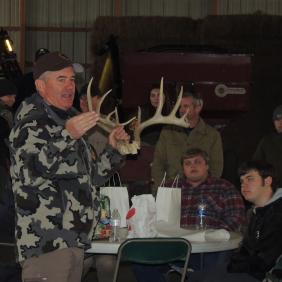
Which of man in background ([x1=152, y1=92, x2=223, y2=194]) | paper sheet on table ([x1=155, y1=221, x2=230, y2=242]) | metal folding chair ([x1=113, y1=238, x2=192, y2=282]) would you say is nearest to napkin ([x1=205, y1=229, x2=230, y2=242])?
paper sheet on table ([x1=155, y1=221, x2=230, y2=242])

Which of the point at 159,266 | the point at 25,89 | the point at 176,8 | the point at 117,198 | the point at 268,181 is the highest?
the point at 176,8

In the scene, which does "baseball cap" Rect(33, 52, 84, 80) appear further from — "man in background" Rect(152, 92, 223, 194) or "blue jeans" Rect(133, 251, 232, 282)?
"man in background" Rect(152, 92, 223, 194)

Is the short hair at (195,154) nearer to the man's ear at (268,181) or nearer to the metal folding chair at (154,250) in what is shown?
the man's ear at (268,181)

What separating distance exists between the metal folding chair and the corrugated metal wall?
10109 mm

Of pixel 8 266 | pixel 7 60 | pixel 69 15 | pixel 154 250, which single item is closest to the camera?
pixel 8 266

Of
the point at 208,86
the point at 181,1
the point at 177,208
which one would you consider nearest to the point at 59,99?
the point at 177,208

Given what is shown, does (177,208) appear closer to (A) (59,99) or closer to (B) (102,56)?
(A) (59,99)

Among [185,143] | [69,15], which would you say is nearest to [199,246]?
[185,143]

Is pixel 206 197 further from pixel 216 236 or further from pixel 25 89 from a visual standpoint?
pixel 25 89

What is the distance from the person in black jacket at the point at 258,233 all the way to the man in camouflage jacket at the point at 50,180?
1.11 metres

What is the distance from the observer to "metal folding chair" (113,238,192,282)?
497 cm

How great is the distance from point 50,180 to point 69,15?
37.5 ft

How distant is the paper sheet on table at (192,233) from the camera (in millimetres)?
5332

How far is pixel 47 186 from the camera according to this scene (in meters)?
4.15
